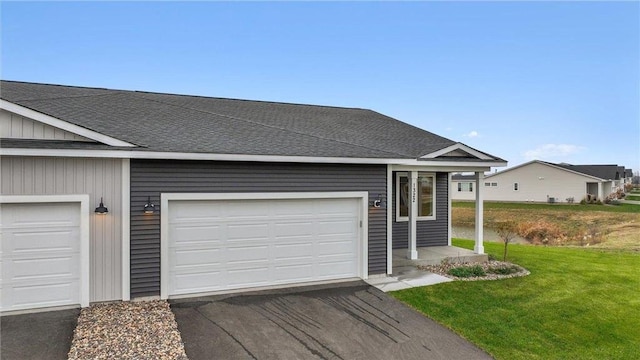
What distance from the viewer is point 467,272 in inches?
335

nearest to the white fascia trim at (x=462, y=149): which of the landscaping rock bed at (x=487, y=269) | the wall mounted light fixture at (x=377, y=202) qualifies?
the wall mounted light fixture at (x=377, y=202)

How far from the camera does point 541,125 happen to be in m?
27.5

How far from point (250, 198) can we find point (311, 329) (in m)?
2.83

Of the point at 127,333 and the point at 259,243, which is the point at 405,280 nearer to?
the point at 259,243

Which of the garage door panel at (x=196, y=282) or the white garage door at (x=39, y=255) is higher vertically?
the white garage door at (x=39, y=255)

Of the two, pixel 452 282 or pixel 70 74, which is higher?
pixel 70 74

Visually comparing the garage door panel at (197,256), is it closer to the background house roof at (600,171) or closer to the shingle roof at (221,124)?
the shingle roof at (221,124)

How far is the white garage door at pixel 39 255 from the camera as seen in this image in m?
5.84

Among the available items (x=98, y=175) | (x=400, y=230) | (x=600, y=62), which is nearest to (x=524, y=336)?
(x=400, y=230)

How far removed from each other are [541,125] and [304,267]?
26.9 metres

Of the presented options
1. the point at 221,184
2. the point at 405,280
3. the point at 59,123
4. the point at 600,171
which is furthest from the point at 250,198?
the point at 600,171

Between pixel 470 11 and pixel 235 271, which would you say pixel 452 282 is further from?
pixel 470 11

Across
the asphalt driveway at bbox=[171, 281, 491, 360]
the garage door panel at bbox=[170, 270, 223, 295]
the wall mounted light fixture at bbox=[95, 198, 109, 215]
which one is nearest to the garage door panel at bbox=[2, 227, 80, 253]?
the wall mounted light fixture at bbox=[95, 198, 109, 215]

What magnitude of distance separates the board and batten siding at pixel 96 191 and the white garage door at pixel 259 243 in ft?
2.88
